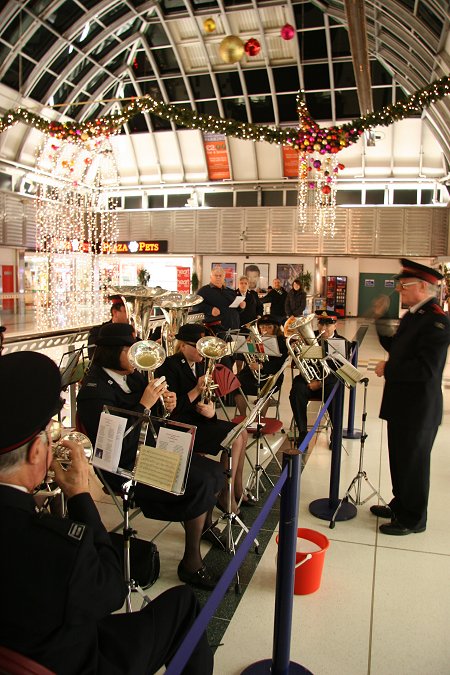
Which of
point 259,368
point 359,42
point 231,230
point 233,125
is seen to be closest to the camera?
point 259,368

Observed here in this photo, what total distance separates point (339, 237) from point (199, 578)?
61.3 ft

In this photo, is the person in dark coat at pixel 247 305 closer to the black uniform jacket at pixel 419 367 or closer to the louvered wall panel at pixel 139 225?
the black uniform jacket at pixel 419 367

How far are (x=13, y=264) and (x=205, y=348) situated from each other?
1867 cm

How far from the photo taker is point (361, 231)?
20.3 m

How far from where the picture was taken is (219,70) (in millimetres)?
19828

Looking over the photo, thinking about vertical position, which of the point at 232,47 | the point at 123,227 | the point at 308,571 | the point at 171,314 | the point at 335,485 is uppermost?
the point at 232,47

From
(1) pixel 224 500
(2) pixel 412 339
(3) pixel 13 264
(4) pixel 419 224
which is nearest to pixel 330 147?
(2) pixel 412 339

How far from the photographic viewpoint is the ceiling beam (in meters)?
7.85

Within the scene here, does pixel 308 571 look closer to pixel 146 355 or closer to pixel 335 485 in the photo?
pixel 335 485

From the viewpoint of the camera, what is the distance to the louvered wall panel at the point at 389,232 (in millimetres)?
19938

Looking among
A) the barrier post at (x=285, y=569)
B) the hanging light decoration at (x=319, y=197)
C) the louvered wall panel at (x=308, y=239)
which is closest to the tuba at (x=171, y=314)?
the barrier post at (x=285, y=569)

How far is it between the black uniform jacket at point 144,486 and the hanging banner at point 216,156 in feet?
64.5

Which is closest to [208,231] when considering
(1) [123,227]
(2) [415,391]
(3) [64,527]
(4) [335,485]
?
(1) [123,227]

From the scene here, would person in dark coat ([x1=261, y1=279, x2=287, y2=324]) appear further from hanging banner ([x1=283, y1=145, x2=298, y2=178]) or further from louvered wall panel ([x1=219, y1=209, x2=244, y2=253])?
hanging banner ([x1=283, y1=145, x2=298, y2=178])
